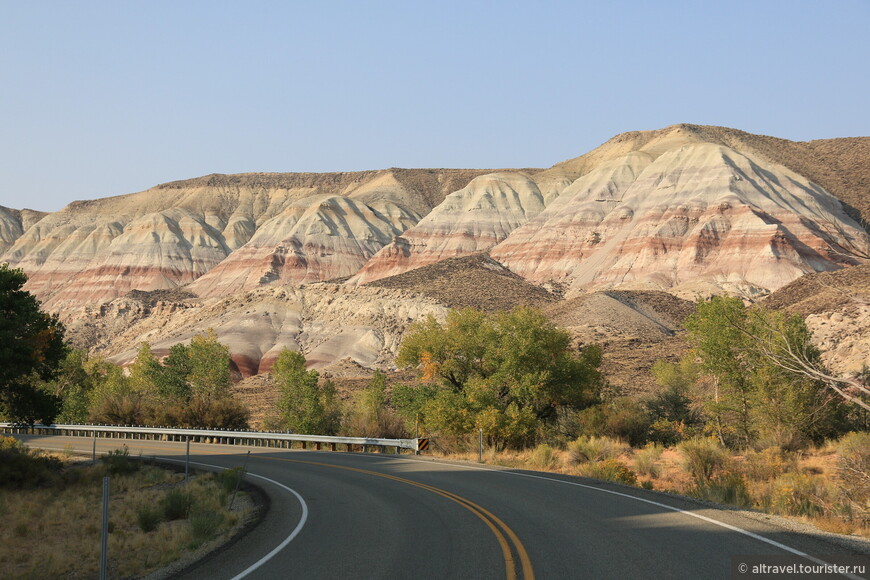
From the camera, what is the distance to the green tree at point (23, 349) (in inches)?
1222

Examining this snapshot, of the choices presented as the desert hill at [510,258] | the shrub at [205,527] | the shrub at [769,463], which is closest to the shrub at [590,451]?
the shrub at [769,463]

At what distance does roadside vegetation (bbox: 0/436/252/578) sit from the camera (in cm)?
1462

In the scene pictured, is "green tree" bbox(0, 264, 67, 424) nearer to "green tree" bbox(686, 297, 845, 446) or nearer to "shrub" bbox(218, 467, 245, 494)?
"shrub" bbox(218, 467, 245, 494)

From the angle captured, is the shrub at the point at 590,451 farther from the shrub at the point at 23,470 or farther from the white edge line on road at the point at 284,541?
the shrub at the point at 23,470

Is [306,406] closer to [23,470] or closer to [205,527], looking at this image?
[23,470]

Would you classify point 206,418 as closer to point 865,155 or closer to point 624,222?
point 624,222

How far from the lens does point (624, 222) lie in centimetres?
13562

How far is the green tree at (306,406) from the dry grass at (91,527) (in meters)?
25.0

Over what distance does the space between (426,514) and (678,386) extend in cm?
3940

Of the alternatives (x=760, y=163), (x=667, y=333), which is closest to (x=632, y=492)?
(x=667, y=333)

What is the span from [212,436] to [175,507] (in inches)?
1239

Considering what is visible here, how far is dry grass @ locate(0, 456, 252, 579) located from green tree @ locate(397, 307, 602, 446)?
1202 centimetres

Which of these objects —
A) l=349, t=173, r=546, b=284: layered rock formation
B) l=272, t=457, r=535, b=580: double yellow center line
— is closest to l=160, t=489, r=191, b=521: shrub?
l=272, t=457, r=535, b=580: double yellow center line

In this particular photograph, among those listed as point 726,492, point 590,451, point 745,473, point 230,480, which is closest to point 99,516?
point 230,480
